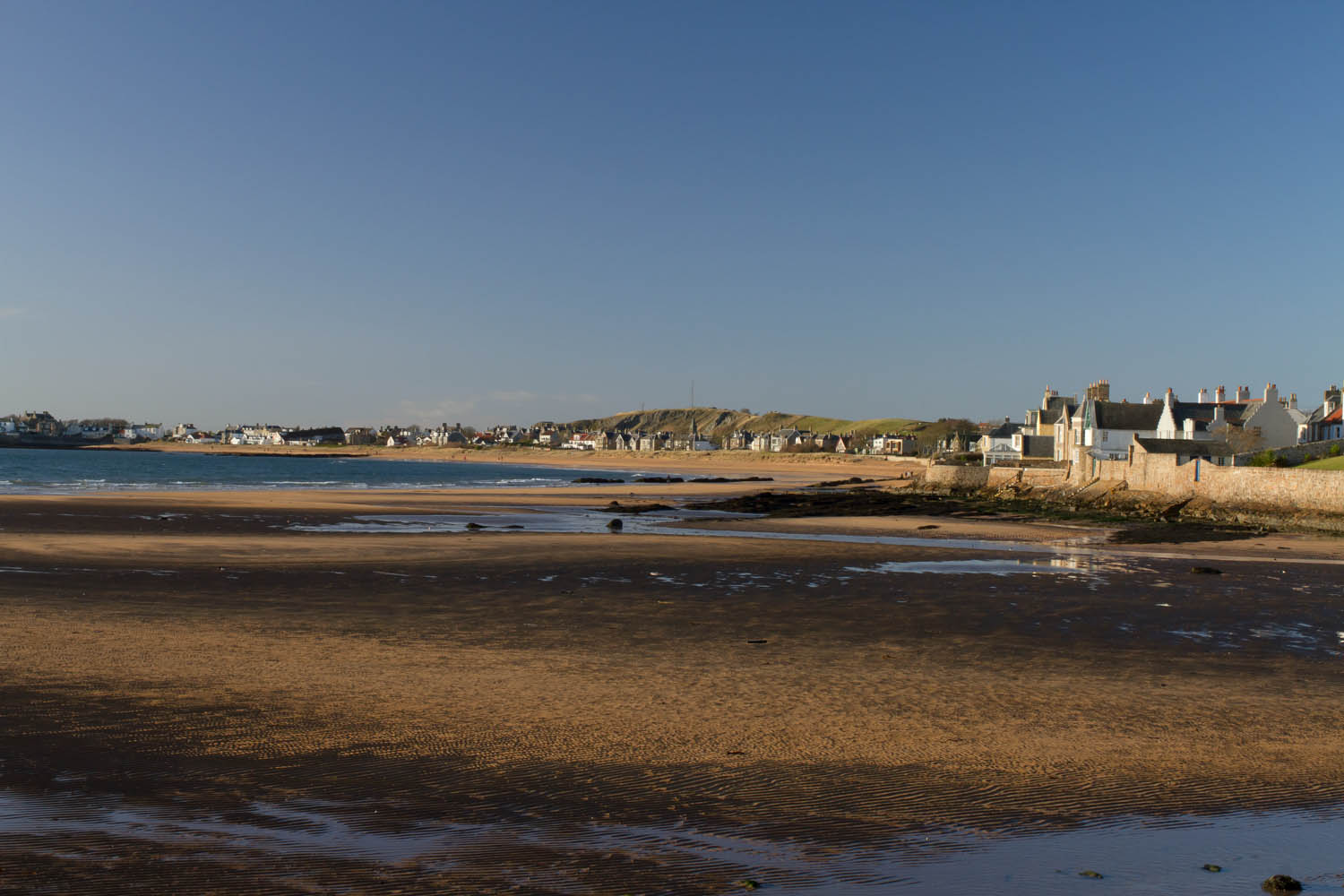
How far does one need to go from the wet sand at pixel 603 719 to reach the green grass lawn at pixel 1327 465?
2156 cm

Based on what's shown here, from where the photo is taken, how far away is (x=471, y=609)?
56.0 feet

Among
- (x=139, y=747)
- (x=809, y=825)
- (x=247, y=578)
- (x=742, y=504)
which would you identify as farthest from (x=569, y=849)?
(x=742, y=504)

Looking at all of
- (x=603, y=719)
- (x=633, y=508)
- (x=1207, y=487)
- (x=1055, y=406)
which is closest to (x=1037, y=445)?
(x=1055, y=406)

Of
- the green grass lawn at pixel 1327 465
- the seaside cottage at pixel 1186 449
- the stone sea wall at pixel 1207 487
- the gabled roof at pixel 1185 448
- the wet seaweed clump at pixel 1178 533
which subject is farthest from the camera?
the gabled roof at pixel 1185 448

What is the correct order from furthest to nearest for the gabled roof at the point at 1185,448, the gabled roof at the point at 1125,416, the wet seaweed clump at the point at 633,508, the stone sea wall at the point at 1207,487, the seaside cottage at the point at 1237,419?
1. the gabled roof at the point at 1125,416
2. the seaside cottage at the point at 1237,419
3. the gabled roof at the point at 1185,448
4. the wet seaweed clump at the point at 633,508
5. the stone sea wall at the point at 1207,487

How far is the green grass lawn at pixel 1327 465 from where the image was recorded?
128ft

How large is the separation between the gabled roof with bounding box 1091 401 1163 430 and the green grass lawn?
1110 inches

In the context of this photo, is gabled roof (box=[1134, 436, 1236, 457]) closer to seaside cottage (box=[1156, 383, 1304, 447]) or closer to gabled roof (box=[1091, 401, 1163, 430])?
seaside cottage (box=[1156, 383, 1304, 447])

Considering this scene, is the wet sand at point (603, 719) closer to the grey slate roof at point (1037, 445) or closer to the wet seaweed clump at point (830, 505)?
the wet seaweed clump at point (830, 505)

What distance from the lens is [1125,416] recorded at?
2785 inches

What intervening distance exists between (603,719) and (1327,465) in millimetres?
40879

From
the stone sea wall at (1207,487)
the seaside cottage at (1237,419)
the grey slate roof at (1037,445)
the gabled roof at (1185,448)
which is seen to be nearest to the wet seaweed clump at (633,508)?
the stone sea wall at (1207,487)

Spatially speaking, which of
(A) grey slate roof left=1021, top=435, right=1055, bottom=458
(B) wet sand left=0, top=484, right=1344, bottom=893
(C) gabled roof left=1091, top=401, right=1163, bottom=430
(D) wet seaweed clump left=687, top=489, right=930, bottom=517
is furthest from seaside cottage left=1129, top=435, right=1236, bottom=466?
(A) grey slate roof left=1021, top=435, right=1055, bottom=458

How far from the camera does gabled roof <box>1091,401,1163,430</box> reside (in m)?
70.2
